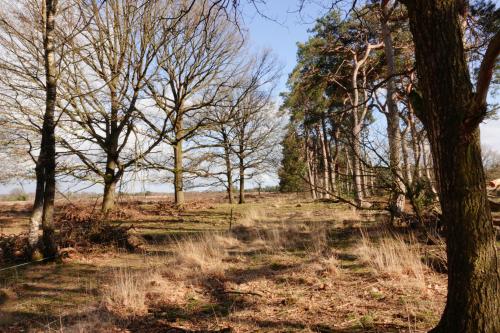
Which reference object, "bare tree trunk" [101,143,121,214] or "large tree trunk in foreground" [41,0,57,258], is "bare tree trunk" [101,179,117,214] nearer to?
"bare tree trunk" [101,143,121,214]

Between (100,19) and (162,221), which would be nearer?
(100,19)

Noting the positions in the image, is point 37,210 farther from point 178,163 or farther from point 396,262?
point 178,163

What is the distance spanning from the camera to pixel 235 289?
4.55 m

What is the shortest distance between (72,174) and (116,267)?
21.5ft

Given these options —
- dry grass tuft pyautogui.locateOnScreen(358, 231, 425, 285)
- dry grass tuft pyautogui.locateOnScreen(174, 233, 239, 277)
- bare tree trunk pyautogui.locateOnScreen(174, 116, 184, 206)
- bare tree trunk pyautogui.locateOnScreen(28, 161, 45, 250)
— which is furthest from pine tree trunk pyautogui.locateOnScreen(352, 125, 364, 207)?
bare tree trunk pyautogui.locateOnScreen(174, 116, 184, 206)

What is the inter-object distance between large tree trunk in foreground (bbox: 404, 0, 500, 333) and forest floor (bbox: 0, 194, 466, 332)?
32.8 inches

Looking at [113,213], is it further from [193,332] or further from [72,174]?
[193,332]

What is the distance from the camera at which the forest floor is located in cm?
349

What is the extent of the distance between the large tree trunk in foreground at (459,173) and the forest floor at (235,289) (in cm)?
83

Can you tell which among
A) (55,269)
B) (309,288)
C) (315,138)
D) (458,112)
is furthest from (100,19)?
(315,138)

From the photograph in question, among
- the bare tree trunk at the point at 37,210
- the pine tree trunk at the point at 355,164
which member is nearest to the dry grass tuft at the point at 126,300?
the bare tree trunk at the point at 37,210

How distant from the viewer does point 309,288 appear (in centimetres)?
445

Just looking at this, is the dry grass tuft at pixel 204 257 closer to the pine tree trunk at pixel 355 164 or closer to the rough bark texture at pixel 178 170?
the pine tree trunk at pixel 355 164

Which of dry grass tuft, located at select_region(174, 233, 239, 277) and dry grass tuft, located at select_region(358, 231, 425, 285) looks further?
dry grass tuft, located at select_region(174, 233, 239, 277)
